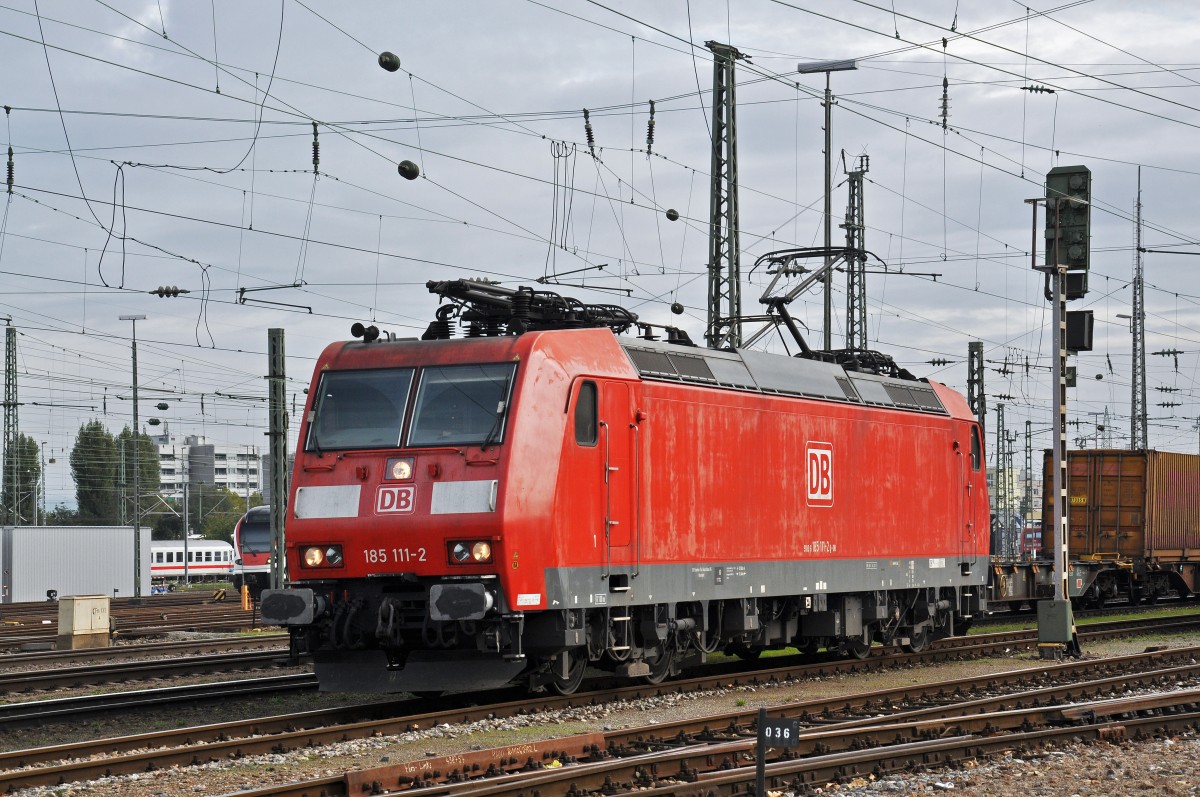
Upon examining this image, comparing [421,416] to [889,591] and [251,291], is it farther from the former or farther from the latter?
[251,291]

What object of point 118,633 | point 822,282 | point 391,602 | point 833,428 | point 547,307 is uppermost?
point 822,282

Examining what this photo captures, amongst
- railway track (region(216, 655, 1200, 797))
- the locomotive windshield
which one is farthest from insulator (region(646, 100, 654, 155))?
the locomotive windshield

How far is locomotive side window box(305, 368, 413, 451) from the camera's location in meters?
16.2

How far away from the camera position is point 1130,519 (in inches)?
1578

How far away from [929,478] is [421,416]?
10.8 m

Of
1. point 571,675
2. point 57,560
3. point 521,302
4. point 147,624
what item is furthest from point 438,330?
point 57,560

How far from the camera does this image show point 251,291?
29406 mm

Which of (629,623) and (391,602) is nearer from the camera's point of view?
(391,602)

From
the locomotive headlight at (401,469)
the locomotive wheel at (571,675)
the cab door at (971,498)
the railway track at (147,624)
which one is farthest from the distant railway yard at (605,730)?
the railway track at (147,624)

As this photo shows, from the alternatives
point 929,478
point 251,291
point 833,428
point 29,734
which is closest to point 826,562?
point 833,428

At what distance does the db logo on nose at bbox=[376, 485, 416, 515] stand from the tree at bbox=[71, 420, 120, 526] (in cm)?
9619

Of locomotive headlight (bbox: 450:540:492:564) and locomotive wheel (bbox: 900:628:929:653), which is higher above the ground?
locomotive headlight (bbox: 450:540:492:564)

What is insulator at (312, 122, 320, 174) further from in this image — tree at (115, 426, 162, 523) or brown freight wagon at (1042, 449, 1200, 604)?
tree at (115, 426, 162, 523)

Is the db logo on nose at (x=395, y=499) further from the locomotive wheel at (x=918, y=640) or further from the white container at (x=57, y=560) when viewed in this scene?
the white container at (x=57, y=560)
